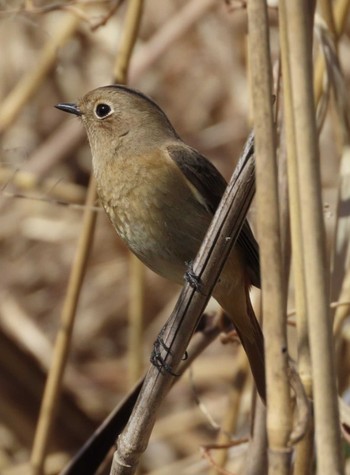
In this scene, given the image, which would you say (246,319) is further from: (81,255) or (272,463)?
(272,463)

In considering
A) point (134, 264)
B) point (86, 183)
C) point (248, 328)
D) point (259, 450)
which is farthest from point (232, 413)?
A: point (86, 183)

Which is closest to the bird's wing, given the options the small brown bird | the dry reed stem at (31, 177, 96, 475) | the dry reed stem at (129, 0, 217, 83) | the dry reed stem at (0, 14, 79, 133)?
the small brown bird

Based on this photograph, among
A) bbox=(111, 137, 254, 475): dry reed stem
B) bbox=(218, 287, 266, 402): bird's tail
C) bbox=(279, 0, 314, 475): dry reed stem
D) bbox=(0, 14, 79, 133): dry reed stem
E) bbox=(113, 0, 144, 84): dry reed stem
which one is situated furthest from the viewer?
bbox=(0, 14, 79, 133): dry reed stem

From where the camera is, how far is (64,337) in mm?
2584

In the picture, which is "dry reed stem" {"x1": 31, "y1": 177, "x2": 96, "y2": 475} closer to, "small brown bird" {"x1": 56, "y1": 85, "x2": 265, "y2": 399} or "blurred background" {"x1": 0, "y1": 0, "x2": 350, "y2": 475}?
"small brown bird" {"x1": 56, "y1": 85, "x2": 265, "y2": 399}

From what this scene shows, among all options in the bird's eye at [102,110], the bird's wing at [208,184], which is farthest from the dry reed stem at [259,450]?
the bird's eye at [102,110]

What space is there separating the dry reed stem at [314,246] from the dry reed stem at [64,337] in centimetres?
119

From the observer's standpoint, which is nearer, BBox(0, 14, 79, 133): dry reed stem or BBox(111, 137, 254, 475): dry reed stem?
BBox(111, 137, 254, 475): dry reed stem

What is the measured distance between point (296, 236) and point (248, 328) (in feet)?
2.47

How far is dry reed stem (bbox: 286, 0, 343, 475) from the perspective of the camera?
1.37 metres

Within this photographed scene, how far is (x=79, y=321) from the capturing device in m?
5.93

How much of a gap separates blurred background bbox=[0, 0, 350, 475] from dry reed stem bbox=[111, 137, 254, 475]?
233 centimetres

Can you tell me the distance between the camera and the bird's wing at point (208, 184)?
242 centimetres

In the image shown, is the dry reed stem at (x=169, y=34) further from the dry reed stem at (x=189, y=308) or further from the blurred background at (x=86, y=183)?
the dry reed stem at (x=189, y=308)
